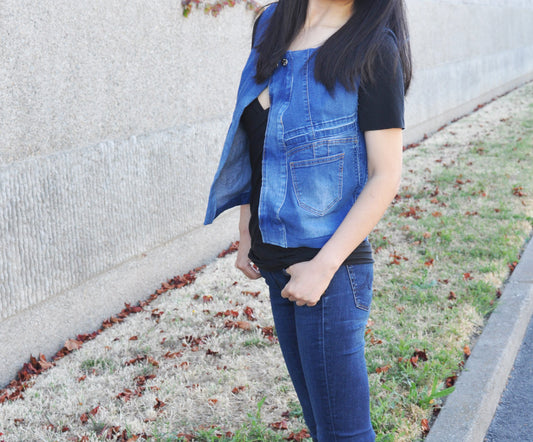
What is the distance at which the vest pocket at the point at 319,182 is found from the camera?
1.65 meters

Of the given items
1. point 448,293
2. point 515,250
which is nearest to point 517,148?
point 515,250

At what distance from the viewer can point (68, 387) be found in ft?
11.3

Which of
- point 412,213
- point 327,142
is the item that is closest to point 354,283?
point 327,142

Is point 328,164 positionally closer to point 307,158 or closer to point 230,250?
point 307,158

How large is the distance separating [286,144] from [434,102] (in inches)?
372

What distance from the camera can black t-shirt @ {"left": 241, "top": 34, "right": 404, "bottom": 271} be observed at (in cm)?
159

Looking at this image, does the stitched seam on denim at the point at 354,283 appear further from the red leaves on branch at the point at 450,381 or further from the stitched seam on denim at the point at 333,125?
the red leaves on branch at the point at 450,381

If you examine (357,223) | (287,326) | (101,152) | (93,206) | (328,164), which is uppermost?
(328,164)

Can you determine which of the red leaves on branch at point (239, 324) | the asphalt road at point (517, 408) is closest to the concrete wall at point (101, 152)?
the red leaves on branch at point (239, 324)

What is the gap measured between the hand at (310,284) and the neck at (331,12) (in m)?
0.66

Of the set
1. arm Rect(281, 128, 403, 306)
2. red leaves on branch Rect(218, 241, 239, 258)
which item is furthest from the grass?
arm Rect(281, 128, 403, 306)

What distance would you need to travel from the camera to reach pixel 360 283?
1.72 meters

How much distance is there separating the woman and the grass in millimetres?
1254

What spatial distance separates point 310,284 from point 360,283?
0.20 metres
